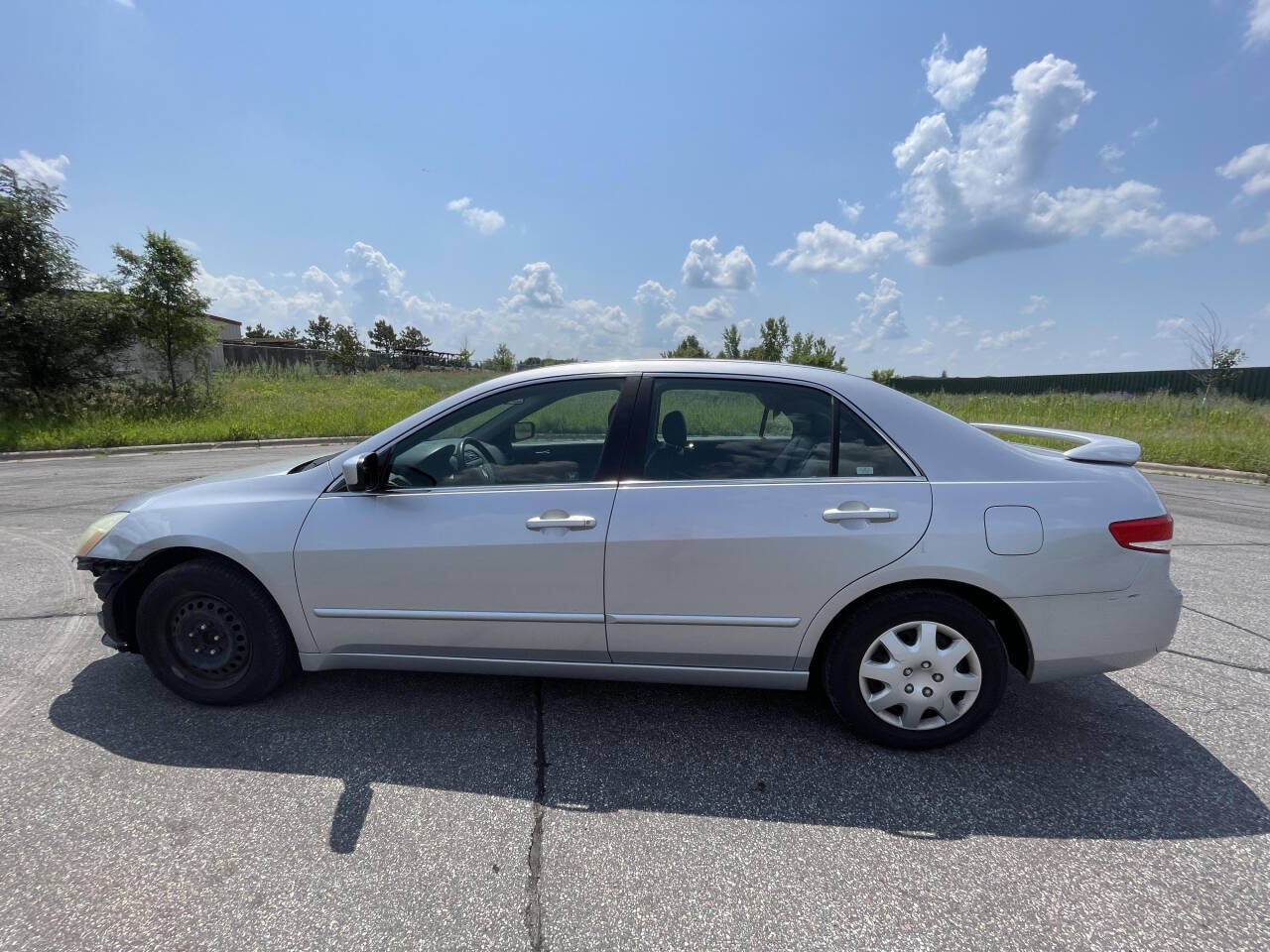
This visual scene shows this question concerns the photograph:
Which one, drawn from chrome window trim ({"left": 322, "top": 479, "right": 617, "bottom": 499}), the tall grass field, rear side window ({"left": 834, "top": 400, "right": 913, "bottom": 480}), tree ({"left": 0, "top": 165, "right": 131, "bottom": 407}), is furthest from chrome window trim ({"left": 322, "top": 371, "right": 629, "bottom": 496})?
tree ({"left": 0, "top": 165, "right": 131, "bottom": 407})

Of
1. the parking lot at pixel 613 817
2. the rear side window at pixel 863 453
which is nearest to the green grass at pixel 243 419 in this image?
the parking lot at pixel 613 817

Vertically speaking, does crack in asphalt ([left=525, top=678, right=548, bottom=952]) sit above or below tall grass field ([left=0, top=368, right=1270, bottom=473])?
below

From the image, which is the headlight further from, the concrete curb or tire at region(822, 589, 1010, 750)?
the concrete curb

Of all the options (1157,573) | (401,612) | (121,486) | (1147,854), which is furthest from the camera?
(121,486)

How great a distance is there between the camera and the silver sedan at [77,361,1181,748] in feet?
7.71

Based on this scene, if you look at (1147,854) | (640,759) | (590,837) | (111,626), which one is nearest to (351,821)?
(590,837)

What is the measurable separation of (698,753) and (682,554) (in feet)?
2.81

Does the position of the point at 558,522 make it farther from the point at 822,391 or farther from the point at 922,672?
the point at 922,672

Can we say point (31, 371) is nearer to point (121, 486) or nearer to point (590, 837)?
point (121, 486)

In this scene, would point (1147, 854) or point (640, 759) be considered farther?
point (640, 759)

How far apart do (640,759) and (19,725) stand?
280 centimetres

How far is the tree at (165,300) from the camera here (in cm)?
1516

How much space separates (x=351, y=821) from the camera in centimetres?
212

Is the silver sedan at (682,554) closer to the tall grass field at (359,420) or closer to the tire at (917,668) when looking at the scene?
the tire at (917,668)
